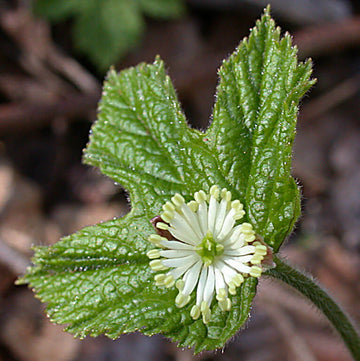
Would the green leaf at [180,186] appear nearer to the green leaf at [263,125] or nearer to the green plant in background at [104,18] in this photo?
the green leaf at [263,125]

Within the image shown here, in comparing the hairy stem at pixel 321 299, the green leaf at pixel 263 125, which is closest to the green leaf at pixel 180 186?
the green leaf at pixel 263 125

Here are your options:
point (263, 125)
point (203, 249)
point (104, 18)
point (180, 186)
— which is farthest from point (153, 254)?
point (104, 18)

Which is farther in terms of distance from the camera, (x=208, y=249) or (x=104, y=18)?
(x=104, y=18)

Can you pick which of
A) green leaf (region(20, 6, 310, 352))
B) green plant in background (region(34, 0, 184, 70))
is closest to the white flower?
green leaf (region(20, 6, 310, 352))

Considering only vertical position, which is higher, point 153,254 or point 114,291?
point 153,254

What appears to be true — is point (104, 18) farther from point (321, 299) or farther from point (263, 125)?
point (321, 299)

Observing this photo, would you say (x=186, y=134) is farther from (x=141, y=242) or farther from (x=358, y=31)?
(x=358, y=31)

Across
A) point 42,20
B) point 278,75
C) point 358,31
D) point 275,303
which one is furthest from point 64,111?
point 278,75
